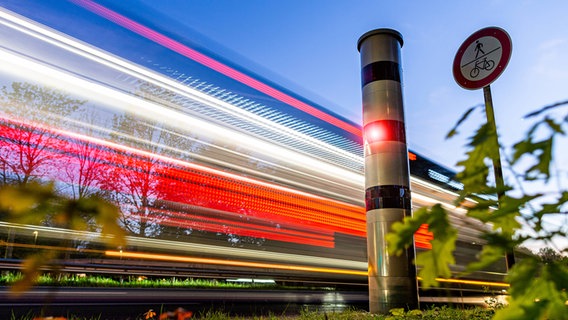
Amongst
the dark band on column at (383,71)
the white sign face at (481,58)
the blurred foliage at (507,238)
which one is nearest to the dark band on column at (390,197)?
the dark band on column at (383,71)

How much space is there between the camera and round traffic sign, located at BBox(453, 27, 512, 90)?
4250 millimetres

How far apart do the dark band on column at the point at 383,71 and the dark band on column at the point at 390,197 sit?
1.80 metres

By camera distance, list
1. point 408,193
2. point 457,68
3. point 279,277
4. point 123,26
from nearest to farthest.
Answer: point 457,68, point 123,26, point 408,193, point 279,277

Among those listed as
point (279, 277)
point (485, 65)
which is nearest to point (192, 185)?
point (279, 277)

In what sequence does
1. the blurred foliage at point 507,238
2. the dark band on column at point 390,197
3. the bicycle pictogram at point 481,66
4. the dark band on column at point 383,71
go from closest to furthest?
the blurred foliage at point 507,238
the bicycle pictogram at point 481,66
the dark band on column at point 390,197
the dark band on column at point 383,71

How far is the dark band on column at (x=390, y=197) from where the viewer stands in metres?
5.80

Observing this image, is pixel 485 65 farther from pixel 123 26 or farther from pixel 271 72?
pixel 123 26

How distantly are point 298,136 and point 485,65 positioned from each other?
3.68 metres

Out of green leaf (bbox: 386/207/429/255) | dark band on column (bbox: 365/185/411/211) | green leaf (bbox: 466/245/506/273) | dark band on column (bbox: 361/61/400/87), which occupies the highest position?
dark band on column (bbox: 361/61/400/87)

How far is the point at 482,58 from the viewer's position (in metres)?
4.49

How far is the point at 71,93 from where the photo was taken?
5.02m

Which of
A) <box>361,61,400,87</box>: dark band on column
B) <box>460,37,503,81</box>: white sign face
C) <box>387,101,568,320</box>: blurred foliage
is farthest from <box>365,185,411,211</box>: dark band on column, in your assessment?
<box>387,101,568,320</box>: blurred foliage

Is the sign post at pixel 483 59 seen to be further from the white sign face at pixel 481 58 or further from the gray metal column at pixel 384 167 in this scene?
the gray metal column at pixel 384 167

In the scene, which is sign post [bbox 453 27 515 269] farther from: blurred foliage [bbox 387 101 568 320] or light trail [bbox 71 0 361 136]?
blurred foliage [bbox 387 101 568 320]
